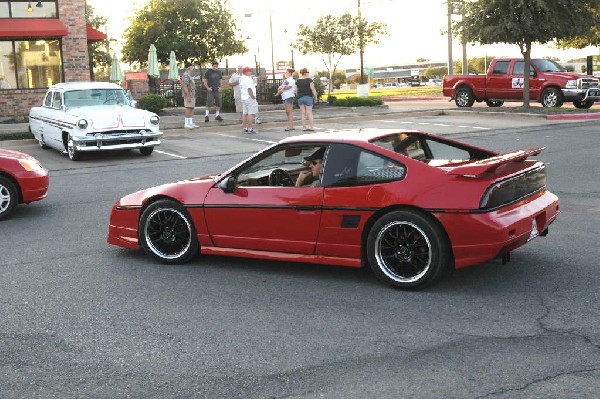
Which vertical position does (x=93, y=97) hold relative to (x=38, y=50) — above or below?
below

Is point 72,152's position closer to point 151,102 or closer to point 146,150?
point 146,150

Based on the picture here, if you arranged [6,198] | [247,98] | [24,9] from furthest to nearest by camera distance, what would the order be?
1. [24,9]
2. [247,98]
3. [6,198]

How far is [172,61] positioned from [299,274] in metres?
26.5

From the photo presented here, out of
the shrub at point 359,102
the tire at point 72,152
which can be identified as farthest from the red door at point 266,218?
the shrub at point 359,102

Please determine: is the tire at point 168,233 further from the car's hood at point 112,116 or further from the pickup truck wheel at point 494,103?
the pickup truck wheel at point 494,103

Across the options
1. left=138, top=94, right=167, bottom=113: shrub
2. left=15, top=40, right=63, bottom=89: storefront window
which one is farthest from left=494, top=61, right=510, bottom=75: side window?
left=15, top=40, right=63, bottom=89: storefront window

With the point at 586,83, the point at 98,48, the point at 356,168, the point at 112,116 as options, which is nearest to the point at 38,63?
the point at 112,116

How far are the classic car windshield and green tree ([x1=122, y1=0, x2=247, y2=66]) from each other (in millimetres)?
34958

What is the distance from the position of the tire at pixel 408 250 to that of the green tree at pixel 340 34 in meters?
38.2

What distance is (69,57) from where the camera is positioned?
94.6ft

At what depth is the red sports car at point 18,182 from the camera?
9.97 metres

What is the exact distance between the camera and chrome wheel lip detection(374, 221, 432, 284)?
593 cm

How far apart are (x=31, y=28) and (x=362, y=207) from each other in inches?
967

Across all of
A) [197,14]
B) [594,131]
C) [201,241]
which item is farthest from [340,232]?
[197,14]
